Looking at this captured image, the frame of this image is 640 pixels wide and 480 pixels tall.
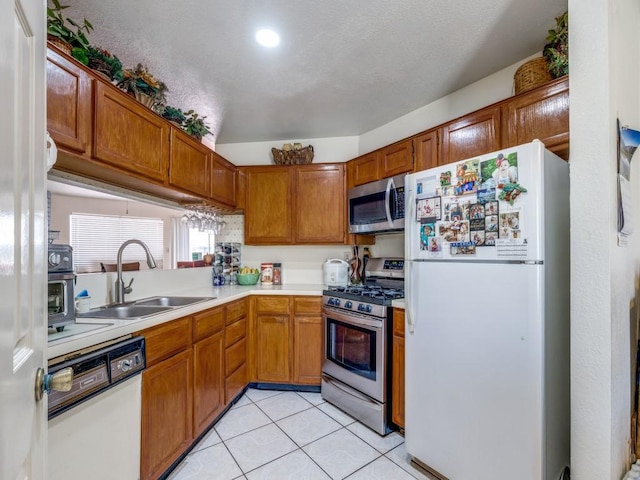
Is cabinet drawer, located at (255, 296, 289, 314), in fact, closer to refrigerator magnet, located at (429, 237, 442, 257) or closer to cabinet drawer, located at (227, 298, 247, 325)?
cabinet drawer, located at (227, 298, 247, 325)

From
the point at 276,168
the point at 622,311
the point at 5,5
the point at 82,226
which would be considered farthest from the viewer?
the point at 276,168

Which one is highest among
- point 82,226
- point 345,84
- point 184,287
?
point 345,84

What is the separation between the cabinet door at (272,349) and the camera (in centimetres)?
270

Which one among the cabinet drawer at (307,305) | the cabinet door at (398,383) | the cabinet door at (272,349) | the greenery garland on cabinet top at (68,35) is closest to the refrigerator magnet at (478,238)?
the cabinet door at (398,383)

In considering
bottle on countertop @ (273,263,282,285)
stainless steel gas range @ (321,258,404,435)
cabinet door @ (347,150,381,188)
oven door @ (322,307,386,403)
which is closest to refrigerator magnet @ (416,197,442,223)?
stainless steel gas range @ (321,258,404,435)

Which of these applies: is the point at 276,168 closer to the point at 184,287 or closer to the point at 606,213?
the point at 184,287

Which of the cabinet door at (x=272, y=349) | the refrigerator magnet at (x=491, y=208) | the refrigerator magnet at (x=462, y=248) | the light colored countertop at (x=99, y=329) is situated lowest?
the cabinet door at (x=272, y=349)

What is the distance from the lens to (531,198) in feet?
4.27

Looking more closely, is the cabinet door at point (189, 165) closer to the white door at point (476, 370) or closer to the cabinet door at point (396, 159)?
the cabinet door at point (396, 159)

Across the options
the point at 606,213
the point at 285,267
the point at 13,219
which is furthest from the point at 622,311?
the point at 285,267

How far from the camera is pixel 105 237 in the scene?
2043mm

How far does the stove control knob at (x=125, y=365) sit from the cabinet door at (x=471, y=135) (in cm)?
216

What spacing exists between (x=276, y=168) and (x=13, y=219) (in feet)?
8.72

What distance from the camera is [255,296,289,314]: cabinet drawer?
8.89 ft
